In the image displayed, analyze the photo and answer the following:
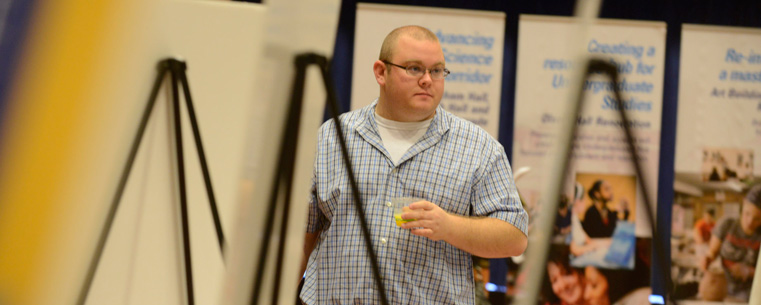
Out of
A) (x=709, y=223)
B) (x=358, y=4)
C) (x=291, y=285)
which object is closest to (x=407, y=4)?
(x=358, y=4)

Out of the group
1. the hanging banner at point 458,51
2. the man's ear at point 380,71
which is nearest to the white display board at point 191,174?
the man's ear at point 380,71

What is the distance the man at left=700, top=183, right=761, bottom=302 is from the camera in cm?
379

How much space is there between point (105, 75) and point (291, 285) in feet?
0.86

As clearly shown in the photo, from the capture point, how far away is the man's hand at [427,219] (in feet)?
4.32

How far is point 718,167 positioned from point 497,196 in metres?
2.83

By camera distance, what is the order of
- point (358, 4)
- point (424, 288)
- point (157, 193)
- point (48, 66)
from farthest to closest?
point (358, 4), point (157, 193), point (424, 288), point (48, 66)

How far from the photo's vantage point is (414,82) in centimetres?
151

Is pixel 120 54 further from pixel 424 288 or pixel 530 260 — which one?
pixel 424 288

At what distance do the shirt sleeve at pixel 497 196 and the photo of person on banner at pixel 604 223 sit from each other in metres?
2.38

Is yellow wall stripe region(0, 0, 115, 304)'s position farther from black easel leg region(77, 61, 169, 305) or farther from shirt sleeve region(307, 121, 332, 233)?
shirt sleeve region(307, 121, 332, 233)

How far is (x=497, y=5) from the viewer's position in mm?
3812

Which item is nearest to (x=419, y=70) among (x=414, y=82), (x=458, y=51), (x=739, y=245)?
(x=414, y=82)

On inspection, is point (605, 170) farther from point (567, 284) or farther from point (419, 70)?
point (419, 70)

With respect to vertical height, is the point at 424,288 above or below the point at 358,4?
below
